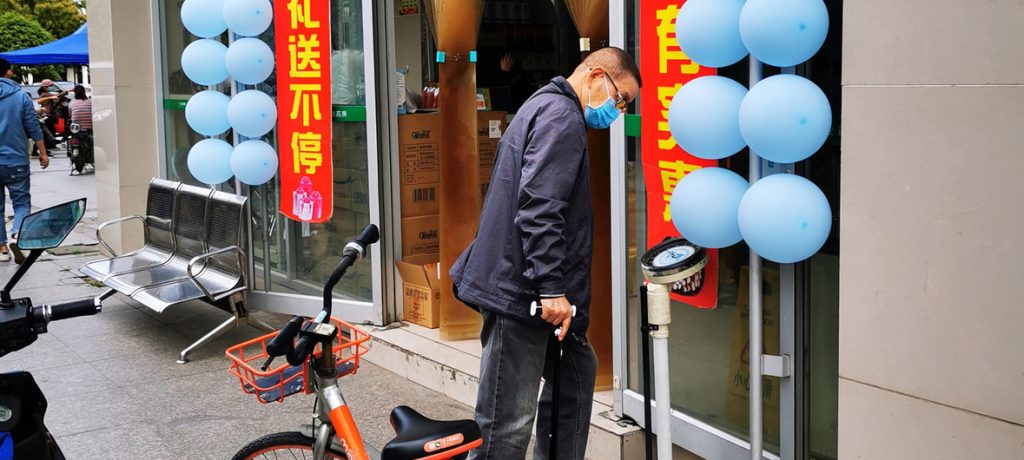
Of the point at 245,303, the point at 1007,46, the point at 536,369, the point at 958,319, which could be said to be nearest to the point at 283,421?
the point at 245,303

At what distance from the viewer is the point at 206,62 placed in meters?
7.11

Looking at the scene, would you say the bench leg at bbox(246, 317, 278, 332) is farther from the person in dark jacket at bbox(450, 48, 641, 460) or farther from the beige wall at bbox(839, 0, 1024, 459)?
the beige wall at bbox(839, 0, 1024, 459)

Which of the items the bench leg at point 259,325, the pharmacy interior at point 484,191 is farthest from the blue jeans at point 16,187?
the bench leg at point 259,325

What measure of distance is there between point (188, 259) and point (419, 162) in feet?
6.81

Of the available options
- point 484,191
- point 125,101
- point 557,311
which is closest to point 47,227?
point 557,311

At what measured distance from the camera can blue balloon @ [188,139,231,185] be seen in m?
7.18

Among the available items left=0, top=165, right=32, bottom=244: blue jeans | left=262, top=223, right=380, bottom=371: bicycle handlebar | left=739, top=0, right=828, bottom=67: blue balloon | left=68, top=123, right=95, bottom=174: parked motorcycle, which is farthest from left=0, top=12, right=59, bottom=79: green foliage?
left=739, top=0, right=828, bottom=67: blue balloon

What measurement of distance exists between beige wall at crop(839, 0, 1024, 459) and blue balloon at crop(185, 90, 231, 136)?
195 inches

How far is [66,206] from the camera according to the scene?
3.06m

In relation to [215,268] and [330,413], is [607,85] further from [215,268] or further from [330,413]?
[215,268]

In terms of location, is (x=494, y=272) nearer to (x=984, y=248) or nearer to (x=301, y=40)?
(x=984, y=248)

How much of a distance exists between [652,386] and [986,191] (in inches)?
79.8

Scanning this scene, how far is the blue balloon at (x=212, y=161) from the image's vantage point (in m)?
7.18

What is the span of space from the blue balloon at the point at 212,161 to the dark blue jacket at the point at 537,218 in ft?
12.8
